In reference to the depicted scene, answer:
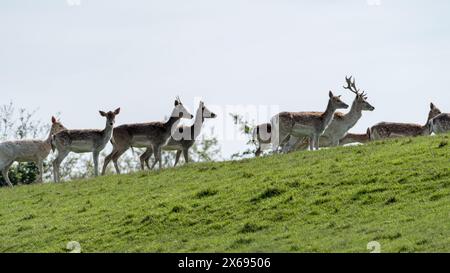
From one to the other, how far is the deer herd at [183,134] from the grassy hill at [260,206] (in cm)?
240

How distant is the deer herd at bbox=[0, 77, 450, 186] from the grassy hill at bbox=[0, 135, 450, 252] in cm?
240

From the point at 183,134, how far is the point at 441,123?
23.3ft

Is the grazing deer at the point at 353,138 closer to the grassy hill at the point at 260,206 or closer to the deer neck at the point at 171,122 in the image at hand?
the deer neck at the point at 171,122

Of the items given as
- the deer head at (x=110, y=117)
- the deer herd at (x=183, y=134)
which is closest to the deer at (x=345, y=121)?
the deer herd at (x=183, y=134)

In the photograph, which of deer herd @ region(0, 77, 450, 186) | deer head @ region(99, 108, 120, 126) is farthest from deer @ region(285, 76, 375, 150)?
deer head @ region(99, 108, 120, 126)

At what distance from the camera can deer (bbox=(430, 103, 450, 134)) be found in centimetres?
3130

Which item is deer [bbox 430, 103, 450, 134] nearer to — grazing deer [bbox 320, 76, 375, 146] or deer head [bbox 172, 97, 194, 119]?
grazing deer [bbox 320, 76, 375, 146]

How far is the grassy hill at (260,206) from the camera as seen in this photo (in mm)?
18438

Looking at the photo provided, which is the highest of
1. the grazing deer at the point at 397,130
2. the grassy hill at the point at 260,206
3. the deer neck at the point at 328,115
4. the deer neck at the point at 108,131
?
the deer neck at the point at 328,115

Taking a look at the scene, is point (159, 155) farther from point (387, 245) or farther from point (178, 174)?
point (387, 245)

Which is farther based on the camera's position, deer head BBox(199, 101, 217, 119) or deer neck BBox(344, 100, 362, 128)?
deer head BBox(199, 101, 217, 119)

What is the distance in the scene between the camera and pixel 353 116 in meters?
31.9
